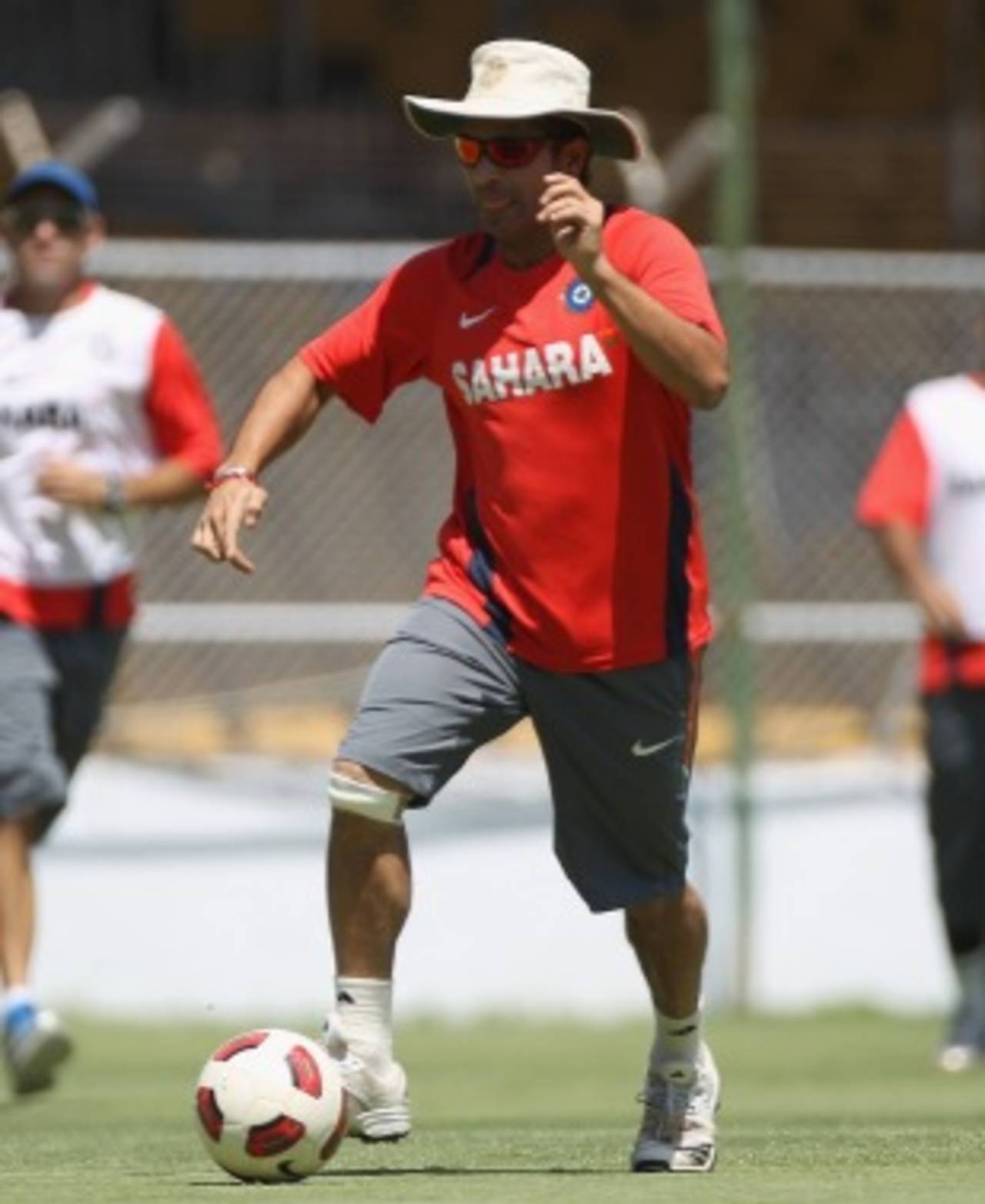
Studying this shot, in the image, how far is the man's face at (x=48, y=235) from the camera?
11.4m

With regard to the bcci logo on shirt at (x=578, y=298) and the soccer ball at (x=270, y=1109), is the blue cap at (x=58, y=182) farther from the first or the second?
the soccer ball at (x=270, y=1109)

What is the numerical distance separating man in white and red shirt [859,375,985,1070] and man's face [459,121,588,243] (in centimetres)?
514

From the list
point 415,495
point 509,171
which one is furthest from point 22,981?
point 415,495

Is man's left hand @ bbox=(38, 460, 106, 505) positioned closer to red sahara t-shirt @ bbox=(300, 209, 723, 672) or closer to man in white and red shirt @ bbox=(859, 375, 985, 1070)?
man in white and red shirt @ bbox=(859, 375, 985, 1070)

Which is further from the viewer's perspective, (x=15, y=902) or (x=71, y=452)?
(x=71, y=452)

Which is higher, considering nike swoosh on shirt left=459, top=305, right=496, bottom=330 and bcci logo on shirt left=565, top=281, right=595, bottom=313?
bcci logo on shirt left=565, top=281, right=595, bottom=313

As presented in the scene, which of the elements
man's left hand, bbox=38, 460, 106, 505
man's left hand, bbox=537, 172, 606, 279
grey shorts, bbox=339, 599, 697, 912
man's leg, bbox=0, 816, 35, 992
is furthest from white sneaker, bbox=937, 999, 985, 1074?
man's left hand, bbox=537, 172, 606, 279

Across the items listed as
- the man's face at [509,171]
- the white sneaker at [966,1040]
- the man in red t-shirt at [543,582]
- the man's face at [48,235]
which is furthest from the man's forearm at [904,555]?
the man's face at [509,171]

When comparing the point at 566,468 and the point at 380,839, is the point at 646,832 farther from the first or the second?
the point at 566,468

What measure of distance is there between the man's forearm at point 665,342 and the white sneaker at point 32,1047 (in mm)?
3437

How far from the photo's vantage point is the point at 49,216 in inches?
448

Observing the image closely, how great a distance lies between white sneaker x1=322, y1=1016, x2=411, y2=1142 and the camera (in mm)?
7719

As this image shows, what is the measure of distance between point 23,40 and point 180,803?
24.8ft

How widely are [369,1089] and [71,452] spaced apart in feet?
13.0
